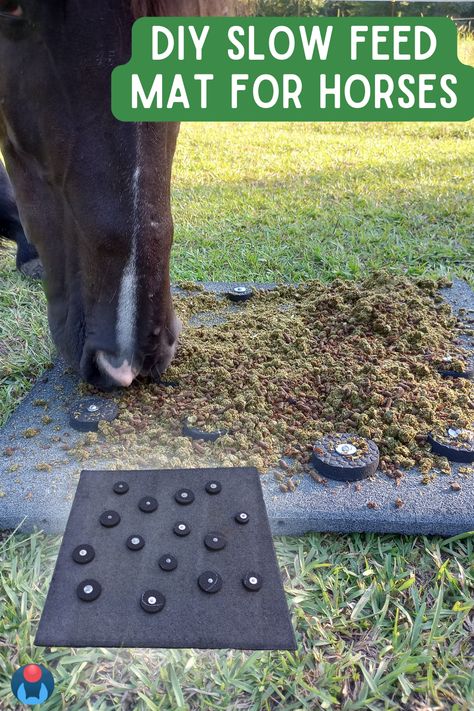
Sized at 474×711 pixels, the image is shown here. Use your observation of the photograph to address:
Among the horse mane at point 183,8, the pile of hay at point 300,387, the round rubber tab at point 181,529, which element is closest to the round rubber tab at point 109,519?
the round rubber tab at point 181,529

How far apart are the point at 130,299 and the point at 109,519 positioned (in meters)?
0.56

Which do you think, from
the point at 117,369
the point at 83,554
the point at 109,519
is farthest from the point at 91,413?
the point at 83,554

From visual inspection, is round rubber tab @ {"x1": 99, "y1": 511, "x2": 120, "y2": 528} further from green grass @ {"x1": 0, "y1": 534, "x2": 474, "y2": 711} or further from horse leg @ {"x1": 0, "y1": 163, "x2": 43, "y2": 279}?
horse leg @ {"x1": 0, "y1": 163, "x2": 43, "y2": 279}

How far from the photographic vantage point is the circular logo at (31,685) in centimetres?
126

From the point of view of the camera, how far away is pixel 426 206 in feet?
15.6

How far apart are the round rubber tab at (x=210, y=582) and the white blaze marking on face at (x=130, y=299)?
0.61m

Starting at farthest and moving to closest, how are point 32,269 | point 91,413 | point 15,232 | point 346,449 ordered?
point 15,232 → point 32,269 → point 91,413 → point 346,449

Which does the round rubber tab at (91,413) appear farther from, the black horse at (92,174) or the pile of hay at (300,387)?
the black horse at (92,174)

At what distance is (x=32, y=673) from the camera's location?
127 cm

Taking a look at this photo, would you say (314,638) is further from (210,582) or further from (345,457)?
(345,457)

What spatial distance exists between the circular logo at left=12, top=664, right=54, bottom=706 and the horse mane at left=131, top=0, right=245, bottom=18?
4.66ft

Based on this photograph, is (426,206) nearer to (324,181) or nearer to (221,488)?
(324,181)

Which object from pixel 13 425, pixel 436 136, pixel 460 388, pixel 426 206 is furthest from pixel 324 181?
pixel 13 425

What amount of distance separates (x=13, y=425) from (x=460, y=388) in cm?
149
